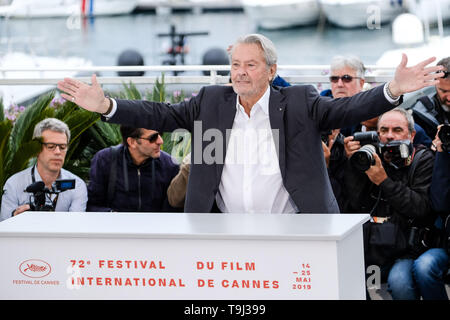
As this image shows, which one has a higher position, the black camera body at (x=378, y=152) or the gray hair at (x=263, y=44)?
the gray hair at (x=263, y=44)

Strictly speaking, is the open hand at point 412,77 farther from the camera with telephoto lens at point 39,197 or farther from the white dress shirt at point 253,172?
the camera with telephoto lens at point 39,197

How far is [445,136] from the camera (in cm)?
373

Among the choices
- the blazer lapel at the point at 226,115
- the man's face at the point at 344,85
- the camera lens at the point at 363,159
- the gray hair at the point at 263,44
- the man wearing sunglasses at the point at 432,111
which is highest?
the gray hair at the point at 263,44

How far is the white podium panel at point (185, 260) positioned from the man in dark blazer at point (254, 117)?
50cm

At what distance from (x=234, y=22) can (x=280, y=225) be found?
36.8 m

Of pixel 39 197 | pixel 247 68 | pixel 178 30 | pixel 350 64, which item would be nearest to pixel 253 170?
pixel 247 68

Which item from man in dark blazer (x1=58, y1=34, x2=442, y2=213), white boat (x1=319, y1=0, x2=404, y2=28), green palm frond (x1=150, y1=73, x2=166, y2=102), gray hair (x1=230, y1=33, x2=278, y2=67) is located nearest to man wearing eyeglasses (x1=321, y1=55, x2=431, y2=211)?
man in dark blazer (x1=58, y1=34, x2=442, y2=213)

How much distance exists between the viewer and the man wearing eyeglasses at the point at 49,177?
14.3 ft

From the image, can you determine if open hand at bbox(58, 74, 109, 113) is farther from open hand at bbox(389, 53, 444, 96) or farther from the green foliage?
the green foliage

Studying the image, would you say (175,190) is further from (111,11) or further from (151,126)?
(111,11)

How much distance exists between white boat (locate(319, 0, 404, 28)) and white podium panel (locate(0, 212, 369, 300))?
29700mm

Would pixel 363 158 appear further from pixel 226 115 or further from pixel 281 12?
pixel 281 12

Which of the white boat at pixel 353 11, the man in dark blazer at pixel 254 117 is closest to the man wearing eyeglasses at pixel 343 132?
the man in dark blazer at pixel 254 117

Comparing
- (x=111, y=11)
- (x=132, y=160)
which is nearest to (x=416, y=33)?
(x=111, y=11)
